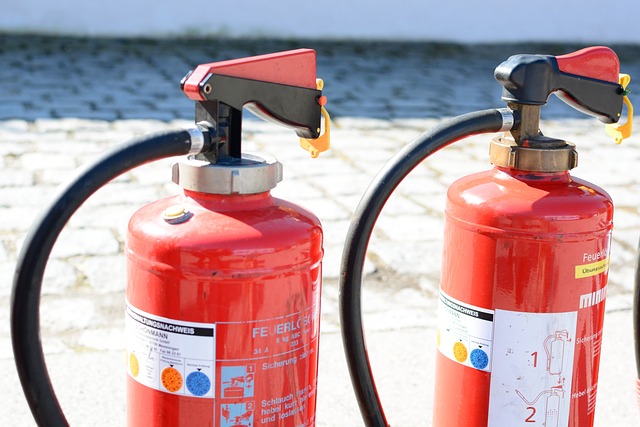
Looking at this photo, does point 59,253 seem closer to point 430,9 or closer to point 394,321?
point 394,321

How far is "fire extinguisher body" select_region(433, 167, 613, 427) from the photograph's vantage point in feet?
4.87

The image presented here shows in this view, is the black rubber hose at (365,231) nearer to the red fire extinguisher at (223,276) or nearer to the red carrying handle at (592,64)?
the red fire extinguisher at (223,276)

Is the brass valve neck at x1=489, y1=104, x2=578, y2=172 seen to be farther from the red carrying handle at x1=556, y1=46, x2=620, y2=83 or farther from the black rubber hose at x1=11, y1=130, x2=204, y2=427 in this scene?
the black rubber hose at x1=11, y1=130, x2=204, y2=427

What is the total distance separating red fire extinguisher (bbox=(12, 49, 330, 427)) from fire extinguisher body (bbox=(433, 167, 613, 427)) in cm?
30

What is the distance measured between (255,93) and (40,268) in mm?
412

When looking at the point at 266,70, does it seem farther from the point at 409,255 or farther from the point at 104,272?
the point at 409,255

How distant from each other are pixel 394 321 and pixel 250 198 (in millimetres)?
1198

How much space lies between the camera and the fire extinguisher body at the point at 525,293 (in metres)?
1.48

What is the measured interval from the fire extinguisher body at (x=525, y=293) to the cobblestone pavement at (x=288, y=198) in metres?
0.47

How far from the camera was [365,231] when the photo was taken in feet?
4.54

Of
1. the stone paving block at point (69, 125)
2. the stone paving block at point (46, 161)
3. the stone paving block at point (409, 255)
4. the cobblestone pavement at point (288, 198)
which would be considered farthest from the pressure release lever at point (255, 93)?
the stone paving block at point (69, 125)

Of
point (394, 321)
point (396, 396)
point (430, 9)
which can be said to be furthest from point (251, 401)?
point (430, 9)

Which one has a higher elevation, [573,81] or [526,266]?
[573,81]

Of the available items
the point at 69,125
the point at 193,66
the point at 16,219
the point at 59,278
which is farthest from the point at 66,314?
the point at 193,66
